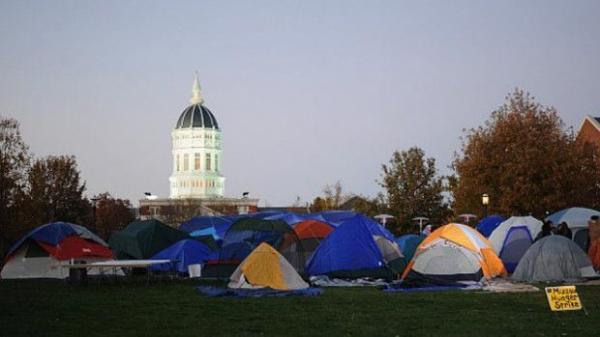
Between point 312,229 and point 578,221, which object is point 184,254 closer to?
point 312,229

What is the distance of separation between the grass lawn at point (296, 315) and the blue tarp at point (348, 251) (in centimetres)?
413

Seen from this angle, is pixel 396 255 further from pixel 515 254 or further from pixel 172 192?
pixel 172 192

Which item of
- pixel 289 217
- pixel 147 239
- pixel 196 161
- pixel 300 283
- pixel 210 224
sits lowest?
pixel 300 283

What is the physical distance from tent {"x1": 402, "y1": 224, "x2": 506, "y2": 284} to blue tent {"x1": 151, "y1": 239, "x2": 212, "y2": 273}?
9062 millimetres

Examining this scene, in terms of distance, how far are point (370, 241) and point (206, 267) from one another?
263 inches

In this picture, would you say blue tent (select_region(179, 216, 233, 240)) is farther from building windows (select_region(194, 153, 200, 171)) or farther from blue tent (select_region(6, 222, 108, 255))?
building windows (select_region(194, 153, 200, 171))

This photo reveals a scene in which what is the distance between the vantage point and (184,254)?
31.2 meters

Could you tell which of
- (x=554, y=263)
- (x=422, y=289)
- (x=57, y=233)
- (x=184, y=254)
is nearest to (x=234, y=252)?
(x=184, y=254)

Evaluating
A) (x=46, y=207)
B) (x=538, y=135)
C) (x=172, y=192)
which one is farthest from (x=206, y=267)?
(x=172, y=192)

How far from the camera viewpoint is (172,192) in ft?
617

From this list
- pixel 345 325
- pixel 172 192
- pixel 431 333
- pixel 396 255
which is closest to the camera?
pixel 431 333

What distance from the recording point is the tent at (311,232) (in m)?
33.7

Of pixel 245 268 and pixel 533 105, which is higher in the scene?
pixel 533 105

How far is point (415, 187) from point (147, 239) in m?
31.3
